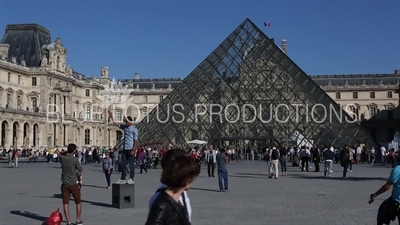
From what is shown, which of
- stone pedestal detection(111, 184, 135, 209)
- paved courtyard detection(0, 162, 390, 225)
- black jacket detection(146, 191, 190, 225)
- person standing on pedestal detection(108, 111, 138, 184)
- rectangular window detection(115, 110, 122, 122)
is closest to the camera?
black jacket detection(146, 191, 190, 225)

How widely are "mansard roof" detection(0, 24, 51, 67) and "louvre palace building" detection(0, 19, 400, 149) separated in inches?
4.4

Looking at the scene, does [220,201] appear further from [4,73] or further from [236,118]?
[4,73]

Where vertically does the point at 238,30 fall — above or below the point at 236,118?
above

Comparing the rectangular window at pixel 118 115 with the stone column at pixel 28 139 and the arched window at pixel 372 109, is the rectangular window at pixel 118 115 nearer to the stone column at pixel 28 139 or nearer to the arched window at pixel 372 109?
the stone column at pixel 28 139

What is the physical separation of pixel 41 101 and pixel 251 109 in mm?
32709

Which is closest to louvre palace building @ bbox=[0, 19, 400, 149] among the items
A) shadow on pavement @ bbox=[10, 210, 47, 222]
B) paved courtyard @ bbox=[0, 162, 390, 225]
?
paved courtyard @ bbox=[0, 162, 390, 225]

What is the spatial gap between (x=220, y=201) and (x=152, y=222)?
855 cm

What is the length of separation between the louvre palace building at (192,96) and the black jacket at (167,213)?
29424mm

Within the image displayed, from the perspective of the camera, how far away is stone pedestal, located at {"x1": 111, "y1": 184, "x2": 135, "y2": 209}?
1034 cm

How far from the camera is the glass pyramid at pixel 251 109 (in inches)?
1304

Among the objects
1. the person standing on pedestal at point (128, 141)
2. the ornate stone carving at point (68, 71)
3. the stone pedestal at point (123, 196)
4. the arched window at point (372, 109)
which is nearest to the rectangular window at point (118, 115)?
the ornate stone carving at point (68, 71)

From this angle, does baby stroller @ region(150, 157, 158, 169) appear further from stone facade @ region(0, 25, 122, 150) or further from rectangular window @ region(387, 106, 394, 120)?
rectangular window @ region(387, 106, 394, 120)

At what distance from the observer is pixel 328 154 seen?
19.8 m

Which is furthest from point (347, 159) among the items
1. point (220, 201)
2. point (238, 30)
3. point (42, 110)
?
point (42, 110)
